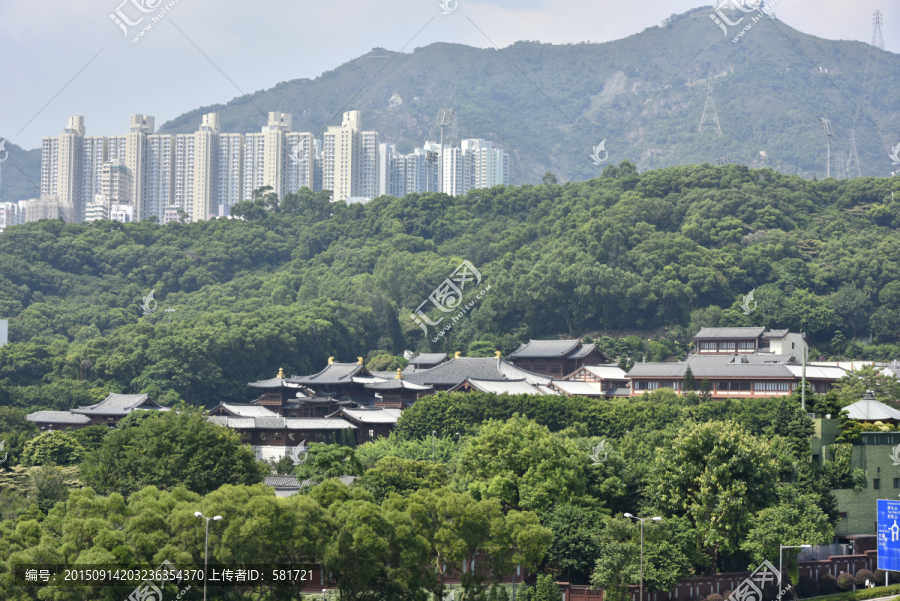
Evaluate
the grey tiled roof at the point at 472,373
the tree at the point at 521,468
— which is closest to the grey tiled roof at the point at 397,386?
the grey tiled roof at the point at 472,373

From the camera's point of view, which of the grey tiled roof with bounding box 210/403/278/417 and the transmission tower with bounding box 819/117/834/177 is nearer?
the grey tiled roof with bounding box 210/403/278/417

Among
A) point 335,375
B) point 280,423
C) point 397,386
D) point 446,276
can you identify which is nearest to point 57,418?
point 280,423

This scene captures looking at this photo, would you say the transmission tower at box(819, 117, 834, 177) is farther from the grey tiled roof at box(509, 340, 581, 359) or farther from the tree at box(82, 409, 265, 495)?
the tree at box(82, 409, 265, 495)

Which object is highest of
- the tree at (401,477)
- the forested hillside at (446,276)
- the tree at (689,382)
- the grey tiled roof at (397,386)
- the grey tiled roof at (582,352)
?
the forested hillside at (446,276)

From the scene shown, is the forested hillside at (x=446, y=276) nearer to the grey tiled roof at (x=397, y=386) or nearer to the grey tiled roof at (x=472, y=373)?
the grey tiled roof at (x=472, y=373)

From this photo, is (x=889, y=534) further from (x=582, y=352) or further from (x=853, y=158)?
(x=853, y=158)

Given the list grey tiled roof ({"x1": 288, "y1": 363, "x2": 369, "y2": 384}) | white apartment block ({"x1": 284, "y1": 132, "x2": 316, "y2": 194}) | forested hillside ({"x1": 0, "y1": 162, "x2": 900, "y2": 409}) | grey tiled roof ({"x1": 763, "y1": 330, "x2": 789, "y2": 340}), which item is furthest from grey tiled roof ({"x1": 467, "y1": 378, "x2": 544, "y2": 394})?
white apartment block ({"x1": 284, "y1": 132, "x2": 316, "y2": 194})

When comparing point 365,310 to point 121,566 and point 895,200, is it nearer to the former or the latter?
point 895,200

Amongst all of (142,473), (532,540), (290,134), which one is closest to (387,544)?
(532,540)
